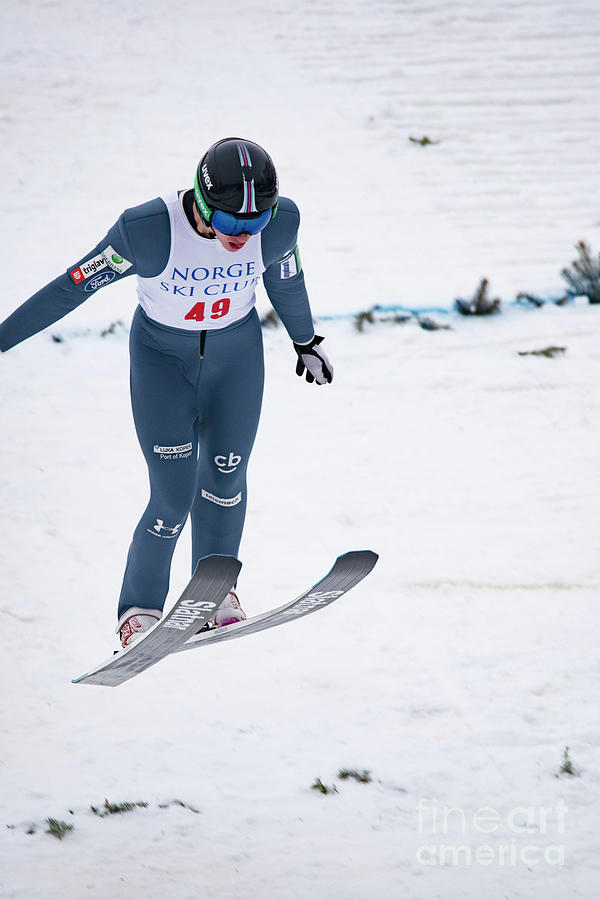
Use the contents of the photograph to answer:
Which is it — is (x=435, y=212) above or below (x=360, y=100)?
below

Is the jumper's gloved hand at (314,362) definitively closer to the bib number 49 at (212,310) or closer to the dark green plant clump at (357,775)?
the bib number 49 at (212,310)

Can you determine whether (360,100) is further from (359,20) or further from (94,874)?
(94,874)

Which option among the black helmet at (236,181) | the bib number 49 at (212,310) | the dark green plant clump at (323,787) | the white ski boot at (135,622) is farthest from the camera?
the white ski boot at (135,622)

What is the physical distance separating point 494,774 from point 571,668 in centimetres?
71

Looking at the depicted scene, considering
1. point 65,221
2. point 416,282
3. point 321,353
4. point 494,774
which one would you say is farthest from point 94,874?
point 65,221

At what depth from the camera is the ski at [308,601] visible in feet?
11.6

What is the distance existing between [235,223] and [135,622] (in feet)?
5.39

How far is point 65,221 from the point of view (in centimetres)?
729

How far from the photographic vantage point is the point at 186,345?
344cm

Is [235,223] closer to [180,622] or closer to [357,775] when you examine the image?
[180,622]

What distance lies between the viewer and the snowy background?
3355mm

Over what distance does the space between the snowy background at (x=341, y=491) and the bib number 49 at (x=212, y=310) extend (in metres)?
1.55

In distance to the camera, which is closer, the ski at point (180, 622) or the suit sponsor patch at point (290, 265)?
the ski at point (180, 622)

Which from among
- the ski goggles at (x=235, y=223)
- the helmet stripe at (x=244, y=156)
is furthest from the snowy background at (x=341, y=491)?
the helmet stripe at (x=244, y=156)
